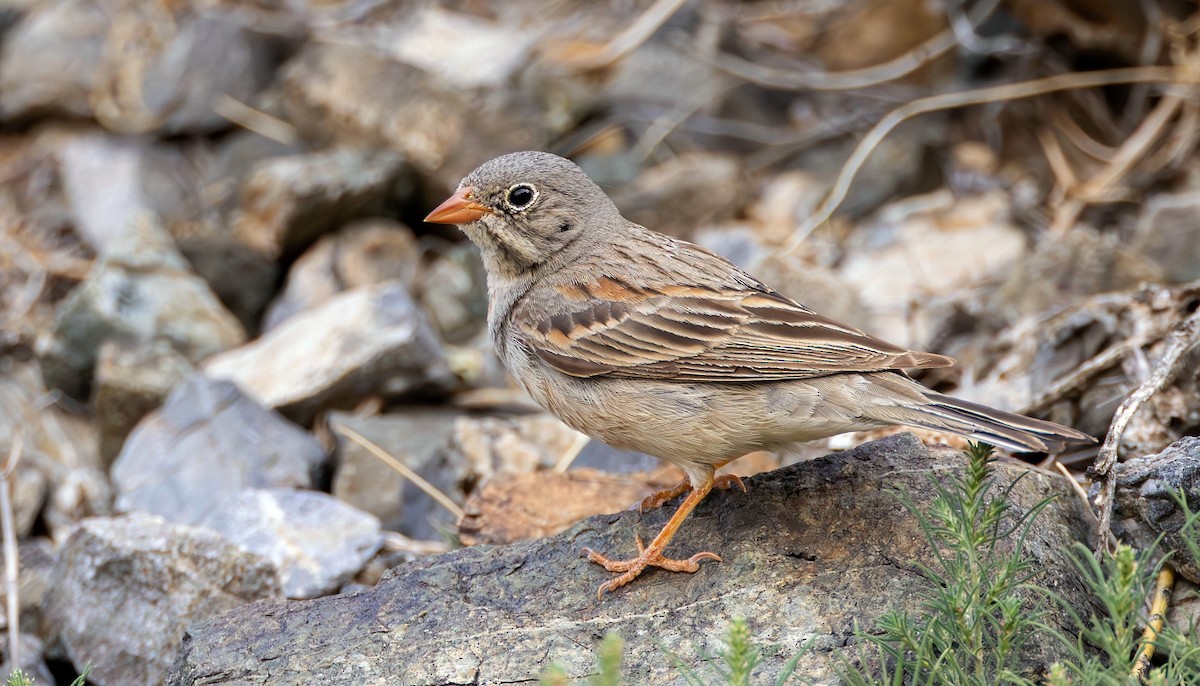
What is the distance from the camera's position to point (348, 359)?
7.27 metres

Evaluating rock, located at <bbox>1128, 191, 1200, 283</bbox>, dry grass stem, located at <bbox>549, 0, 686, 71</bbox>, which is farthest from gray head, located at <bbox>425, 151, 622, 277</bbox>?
dry grass stem, located at <bbox>549, 0, 686, 71</bbox>

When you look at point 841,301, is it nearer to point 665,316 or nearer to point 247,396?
point 665,316

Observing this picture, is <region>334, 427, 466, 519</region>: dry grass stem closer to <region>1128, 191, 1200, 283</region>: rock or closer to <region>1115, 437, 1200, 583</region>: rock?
<region>1115, 437, 1200, 583</region>: rock

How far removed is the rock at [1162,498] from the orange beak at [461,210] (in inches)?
109

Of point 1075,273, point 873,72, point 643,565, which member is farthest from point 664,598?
point 873,72

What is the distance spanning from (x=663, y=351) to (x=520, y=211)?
3.55 feet

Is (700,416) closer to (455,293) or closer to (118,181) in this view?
(455,293)

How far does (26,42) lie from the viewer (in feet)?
33.9

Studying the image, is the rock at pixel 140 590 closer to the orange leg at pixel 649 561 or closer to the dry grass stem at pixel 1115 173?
the orange leg at pixel 649 561

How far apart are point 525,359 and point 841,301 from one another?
3.05 metres

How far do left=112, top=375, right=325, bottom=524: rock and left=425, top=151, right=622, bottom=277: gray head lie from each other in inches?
78.7

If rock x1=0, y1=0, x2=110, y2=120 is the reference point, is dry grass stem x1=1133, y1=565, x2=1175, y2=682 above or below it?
above

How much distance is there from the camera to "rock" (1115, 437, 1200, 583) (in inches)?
165

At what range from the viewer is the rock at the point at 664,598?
416 centimetres
